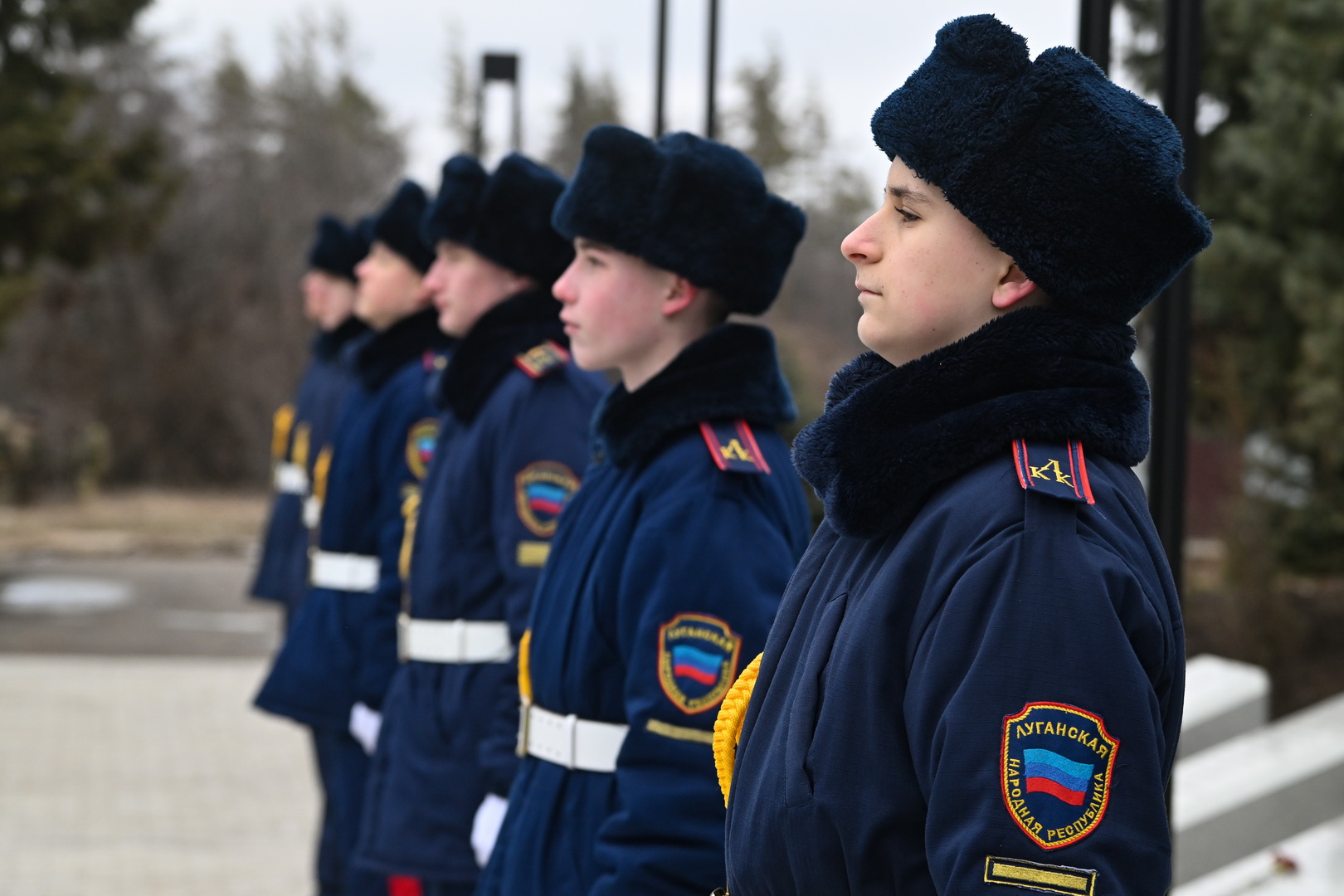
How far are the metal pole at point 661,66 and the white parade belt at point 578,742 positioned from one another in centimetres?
325

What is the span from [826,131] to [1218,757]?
6.11m

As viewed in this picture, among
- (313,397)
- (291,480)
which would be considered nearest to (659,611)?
(313,397)

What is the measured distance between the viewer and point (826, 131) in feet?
36.7

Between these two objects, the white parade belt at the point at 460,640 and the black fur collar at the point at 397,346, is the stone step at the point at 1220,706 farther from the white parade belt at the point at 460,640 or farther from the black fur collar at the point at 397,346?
the white parade belt at the point at 460,640

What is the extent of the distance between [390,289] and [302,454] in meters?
2.22

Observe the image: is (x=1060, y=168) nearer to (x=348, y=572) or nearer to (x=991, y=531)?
(x=991, y=531)

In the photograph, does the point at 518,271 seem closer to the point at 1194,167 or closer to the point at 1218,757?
the point at 1194,167

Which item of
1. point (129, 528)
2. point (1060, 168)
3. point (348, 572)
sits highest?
point (1060, 168)

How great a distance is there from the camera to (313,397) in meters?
7.43

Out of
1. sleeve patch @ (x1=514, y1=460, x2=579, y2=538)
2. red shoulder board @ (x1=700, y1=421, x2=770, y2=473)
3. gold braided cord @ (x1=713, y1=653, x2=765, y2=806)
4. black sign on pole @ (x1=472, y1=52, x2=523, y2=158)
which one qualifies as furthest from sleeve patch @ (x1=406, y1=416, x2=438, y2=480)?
black sign on pole @ (x1=472, y1=52, x2=523, y2=158)

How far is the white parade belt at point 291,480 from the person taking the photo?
7555mm

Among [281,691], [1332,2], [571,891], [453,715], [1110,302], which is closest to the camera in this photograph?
[1110,302]

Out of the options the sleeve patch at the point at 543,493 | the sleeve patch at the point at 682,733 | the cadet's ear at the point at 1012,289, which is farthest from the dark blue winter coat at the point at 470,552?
the cadet's ear at the point at 1012,289

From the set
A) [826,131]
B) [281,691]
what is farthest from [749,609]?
[826,131]
